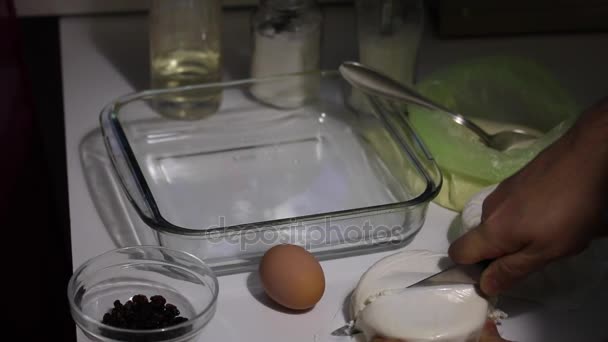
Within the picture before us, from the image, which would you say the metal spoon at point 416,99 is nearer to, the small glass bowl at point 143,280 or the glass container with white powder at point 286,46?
the glass container with white powder at point 286,46

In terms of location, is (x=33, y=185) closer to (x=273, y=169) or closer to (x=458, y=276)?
(x=273, y=169)

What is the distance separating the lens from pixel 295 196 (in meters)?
0.93

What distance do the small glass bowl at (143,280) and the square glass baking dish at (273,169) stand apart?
0.08 ft

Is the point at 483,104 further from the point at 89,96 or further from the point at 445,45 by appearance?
the point at 89,96

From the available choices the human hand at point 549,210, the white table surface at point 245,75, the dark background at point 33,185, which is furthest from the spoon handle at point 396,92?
the dark background at point 33,185

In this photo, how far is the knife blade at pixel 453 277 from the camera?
0.71 meters

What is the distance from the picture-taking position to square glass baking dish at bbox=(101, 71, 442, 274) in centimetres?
80

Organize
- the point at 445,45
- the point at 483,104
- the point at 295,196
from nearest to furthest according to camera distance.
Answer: the point at 295,196
the point at 483,104
the point at 445,45

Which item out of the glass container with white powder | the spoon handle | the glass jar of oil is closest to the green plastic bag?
the spoon handle

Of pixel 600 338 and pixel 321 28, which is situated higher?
pixel 321 28

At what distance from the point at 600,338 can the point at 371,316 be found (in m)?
0.21

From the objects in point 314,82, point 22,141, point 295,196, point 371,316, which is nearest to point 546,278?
point 371,316

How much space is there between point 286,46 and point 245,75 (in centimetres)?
15

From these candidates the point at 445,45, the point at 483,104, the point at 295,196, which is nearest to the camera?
the point at 295,196
